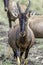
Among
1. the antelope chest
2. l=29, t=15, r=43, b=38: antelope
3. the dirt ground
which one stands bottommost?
the dirt ground

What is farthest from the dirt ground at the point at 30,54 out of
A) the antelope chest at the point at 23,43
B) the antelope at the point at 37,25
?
the antelope chest at the point at 23,43

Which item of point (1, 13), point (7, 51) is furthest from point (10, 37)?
point (1, 13)

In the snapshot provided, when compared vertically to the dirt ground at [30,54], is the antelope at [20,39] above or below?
above

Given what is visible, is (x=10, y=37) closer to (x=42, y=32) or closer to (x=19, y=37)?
(x=19, y=37)

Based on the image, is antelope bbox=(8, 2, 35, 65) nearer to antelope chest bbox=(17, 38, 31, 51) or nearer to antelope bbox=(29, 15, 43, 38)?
antelope chest bbox=(17, 38, 31, 51)

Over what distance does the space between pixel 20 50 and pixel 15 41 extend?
0.27m

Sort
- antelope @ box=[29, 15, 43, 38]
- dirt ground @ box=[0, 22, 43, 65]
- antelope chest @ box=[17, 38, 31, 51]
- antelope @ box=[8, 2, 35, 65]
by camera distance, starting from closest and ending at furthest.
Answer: antelope @ box=[8, 2, 35, 65]
antelope chest @ box=[17, 38, 31, 51]
dirt ground @ box=[0, 22, 43, 65]
antelope @ box=[29, 15, 43, 38]

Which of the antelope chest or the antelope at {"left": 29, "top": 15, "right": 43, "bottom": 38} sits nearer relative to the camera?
the antelope chest

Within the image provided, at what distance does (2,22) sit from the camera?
1330 centimetres

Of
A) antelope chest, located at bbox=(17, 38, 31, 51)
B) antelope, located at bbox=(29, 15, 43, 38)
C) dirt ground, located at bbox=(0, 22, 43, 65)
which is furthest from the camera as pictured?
antelope, located at bbox=(29, 15, 43, 38)

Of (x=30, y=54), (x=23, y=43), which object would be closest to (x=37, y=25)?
(x=30, y=54)

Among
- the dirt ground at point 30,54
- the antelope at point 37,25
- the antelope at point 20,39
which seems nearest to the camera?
the antelope at point 20,39

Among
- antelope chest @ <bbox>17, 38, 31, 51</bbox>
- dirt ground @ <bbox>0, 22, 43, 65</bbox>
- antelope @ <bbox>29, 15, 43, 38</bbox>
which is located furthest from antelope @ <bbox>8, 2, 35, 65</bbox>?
antelope @ <bbox>29, 15, 43, 38</bbox>

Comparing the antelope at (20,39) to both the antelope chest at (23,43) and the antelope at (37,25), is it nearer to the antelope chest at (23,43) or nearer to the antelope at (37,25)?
the antelope chest at (23,43)
